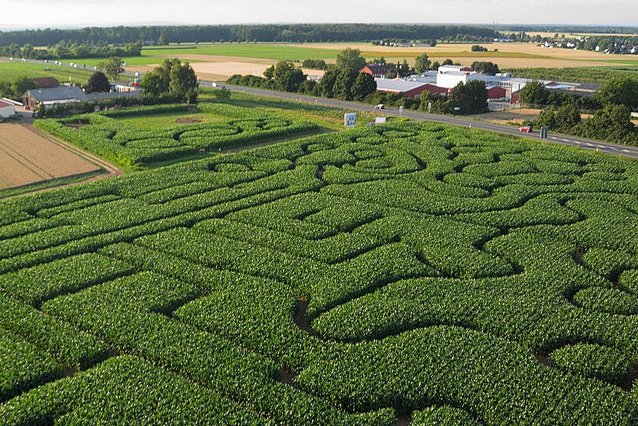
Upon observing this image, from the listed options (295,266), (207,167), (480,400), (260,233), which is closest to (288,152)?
(207,167)

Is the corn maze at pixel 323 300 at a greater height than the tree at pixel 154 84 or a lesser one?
lesser

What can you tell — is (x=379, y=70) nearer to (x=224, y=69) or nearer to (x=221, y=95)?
(x=221, y=95)

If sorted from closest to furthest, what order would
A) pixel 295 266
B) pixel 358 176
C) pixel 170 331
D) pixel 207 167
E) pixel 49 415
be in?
pixel 49 415
pixel 170 331
pixel 295 266
pixel 358 176
pixel 207 167

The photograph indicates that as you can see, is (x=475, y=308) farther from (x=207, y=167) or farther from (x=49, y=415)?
(x=207, y=167)

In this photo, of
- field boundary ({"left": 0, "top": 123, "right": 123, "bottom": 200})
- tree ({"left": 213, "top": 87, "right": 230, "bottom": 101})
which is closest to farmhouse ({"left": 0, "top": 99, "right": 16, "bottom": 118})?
field boundary ({"left": 0, "top": 123, "right": 123, "bottom": 200})

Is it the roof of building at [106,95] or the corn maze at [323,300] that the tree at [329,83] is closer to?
the roof of building at [106,95]

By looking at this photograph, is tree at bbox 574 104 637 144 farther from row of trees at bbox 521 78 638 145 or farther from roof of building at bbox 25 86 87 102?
roof of building at bbox 25 86 87 102

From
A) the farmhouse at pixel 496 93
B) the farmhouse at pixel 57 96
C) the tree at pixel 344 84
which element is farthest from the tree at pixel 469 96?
the farmhouse at pixel 57 96

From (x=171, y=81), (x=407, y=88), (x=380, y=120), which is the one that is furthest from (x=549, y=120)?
(x=171, y=81)
